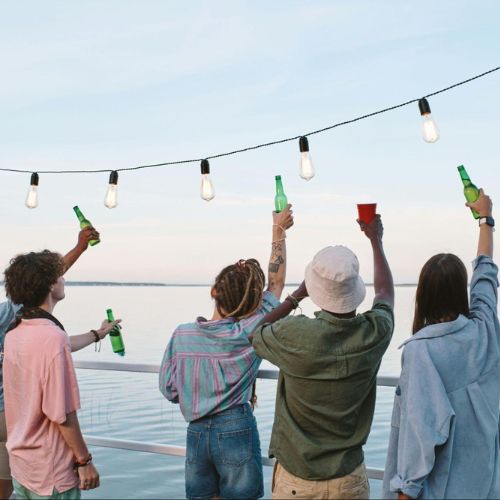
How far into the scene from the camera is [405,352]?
2.06 meters

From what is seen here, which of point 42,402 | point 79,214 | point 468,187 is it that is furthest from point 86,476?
point 79,214

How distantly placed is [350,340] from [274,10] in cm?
812

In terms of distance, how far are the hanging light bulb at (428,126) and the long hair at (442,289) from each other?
4.34 ft

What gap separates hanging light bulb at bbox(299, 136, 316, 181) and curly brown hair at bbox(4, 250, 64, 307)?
1.51 m

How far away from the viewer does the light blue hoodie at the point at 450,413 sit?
1986mm

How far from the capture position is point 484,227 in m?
2.38

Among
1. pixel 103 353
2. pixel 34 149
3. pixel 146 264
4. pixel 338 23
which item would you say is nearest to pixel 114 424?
pixel 34 149

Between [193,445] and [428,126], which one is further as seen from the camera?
[428,126]

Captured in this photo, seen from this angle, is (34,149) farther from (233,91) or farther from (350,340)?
(350,340)

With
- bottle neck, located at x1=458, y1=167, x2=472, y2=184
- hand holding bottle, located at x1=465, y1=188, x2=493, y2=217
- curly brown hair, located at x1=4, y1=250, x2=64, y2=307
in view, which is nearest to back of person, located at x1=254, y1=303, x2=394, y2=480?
hand holding bottle, located at x1=465, y1=188, x2=493, y2=217

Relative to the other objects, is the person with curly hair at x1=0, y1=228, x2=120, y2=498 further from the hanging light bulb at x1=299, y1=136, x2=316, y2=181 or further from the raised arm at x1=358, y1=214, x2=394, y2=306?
the hanging light bulb at x1=299, y1=136, x2=316, y2=181

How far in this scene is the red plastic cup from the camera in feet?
8.12

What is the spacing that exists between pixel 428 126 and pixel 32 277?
189 centimetres

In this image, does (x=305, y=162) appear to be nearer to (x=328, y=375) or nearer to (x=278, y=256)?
(x=278, y=256)
